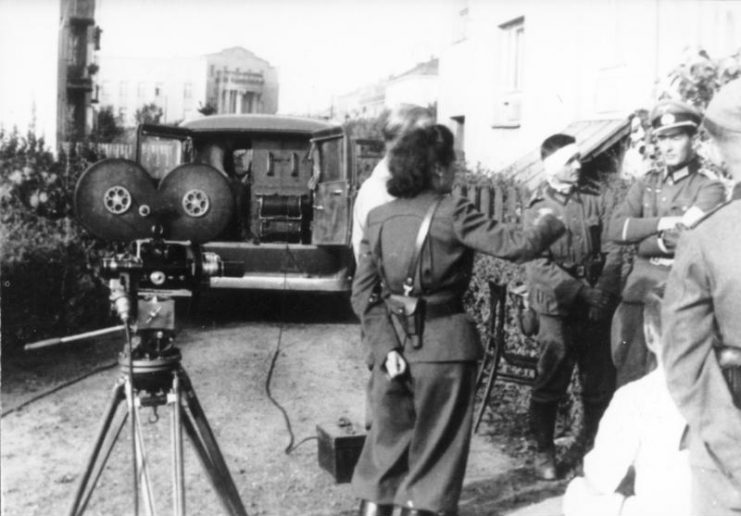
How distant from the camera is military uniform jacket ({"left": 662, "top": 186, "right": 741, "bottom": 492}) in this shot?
213cm

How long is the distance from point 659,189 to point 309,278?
5.18 m

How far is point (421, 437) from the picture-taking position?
3.71 meters

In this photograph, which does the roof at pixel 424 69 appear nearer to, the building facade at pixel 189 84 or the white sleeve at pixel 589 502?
the building facade at pixel 189 84

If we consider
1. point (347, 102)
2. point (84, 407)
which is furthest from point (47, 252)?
point (347, 102)

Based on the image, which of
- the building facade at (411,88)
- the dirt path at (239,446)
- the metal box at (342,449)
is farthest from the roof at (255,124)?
the building facade at (411,88)

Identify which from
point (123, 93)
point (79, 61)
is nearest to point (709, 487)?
point (79, 61)

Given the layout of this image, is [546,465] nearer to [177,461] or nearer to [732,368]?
[177,461]

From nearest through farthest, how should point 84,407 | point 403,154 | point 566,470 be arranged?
1. point 403,154
2. point 566,470
3. point 84,407

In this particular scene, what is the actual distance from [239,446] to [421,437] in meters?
2.00

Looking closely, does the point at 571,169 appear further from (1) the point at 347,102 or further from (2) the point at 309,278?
(1) the point at 347,102

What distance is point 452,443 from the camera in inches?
146

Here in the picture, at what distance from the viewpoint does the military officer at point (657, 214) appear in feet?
14.3

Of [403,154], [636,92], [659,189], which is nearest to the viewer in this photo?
[403,154]

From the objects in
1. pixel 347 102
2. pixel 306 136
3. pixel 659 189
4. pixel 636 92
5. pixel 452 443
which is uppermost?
pixel 347 102
